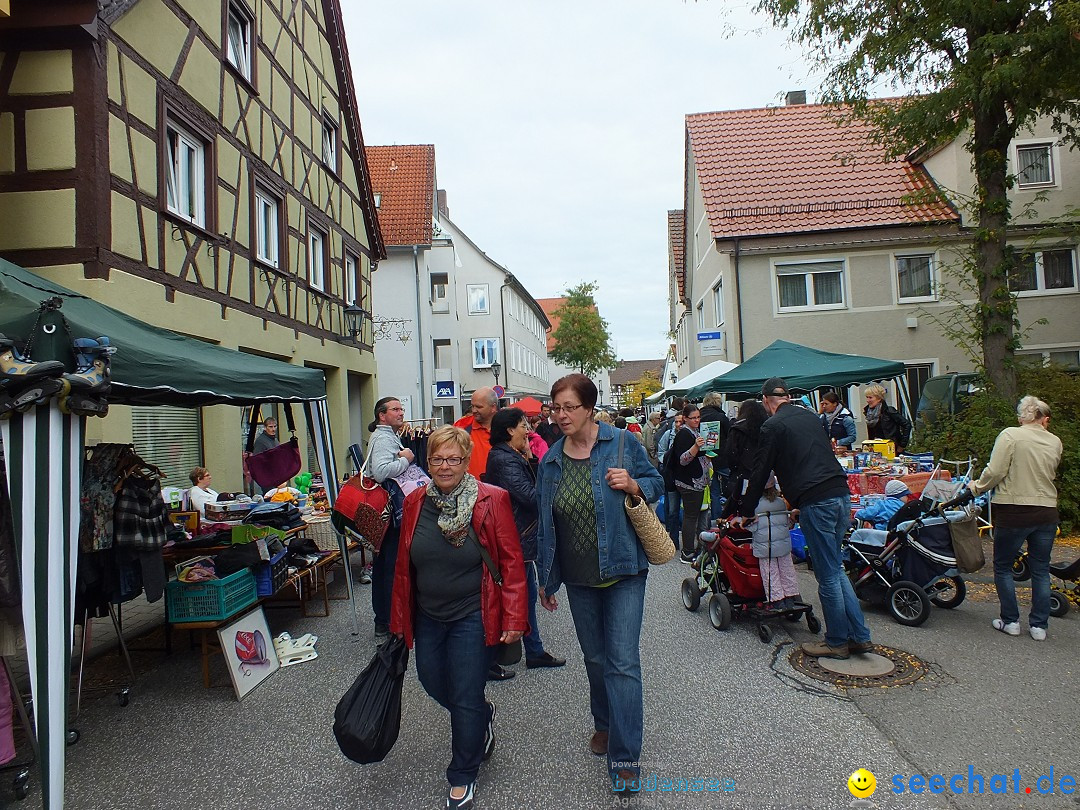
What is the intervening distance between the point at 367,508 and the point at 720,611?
288 centimetres

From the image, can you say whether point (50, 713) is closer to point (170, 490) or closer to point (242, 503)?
point (242, 503)

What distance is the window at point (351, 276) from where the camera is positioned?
645 inches

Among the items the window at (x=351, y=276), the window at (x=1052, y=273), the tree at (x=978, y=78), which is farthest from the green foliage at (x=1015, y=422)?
the window at (x=351, y=276)

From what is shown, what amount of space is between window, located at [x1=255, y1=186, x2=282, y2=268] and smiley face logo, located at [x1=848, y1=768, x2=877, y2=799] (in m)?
11.1

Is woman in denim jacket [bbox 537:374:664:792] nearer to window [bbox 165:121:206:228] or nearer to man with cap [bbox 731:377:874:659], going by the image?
man with cap [bbox 731:377:874:659]

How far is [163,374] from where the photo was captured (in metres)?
4.38

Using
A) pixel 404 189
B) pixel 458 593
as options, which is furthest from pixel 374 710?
pixel 404 189

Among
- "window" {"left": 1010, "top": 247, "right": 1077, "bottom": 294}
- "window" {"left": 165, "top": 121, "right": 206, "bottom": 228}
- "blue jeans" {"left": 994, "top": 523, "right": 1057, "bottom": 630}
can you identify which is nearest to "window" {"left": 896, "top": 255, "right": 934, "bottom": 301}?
"window" {"left": 1010, "top": 247, "right": 1077, "bottom": 294}

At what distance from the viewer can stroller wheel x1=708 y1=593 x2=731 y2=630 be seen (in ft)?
18.2

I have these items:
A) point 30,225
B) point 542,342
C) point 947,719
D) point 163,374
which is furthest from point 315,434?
point 542,342

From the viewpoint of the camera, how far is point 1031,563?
5070mm

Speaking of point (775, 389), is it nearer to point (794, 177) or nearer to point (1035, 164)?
point (794, 177)

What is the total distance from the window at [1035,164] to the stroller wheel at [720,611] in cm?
1647

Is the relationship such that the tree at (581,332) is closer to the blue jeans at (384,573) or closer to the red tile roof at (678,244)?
the red tile roof at (678,244)
